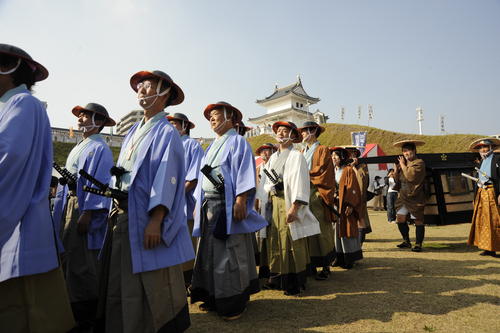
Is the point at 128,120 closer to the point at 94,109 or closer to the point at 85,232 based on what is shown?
the point at 94,109

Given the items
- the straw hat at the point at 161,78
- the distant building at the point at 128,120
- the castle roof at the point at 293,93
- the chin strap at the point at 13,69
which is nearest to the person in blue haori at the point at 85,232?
the straw hat at the point at 161,78

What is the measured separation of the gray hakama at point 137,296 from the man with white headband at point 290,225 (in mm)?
1878

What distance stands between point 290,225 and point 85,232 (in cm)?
252

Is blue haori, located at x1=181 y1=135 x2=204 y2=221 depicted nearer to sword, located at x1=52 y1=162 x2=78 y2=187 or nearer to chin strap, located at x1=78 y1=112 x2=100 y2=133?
chin strap, located at x1=78 y1=112 x2=100 y2=133

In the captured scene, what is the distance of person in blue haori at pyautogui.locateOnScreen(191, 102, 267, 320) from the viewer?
3.20 m

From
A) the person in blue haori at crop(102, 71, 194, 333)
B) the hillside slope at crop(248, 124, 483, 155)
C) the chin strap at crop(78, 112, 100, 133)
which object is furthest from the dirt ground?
the hillside slope at crop(248, 124, 483, 155)

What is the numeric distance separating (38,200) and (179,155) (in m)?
1.02

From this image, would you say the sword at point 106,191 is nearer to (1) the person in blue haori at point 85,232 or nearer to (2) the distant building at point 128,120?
(1) the person in blue haori at point 85,232

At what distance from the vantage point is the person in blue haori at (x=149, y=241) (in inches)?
87.3

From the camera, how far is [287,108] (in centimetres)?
4862

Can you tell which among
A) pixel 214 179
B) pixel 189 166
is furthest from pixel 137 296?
pixel 189 166

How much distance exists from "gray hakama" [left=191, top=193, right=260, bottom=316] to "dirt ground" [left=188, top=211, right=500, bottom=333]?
21 cm

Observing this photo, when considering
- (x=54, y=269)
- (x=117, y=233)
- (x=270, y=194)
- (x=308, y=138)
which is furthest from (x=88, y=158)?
(x=308, y=138)

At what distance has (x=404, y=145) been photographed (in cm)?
700
